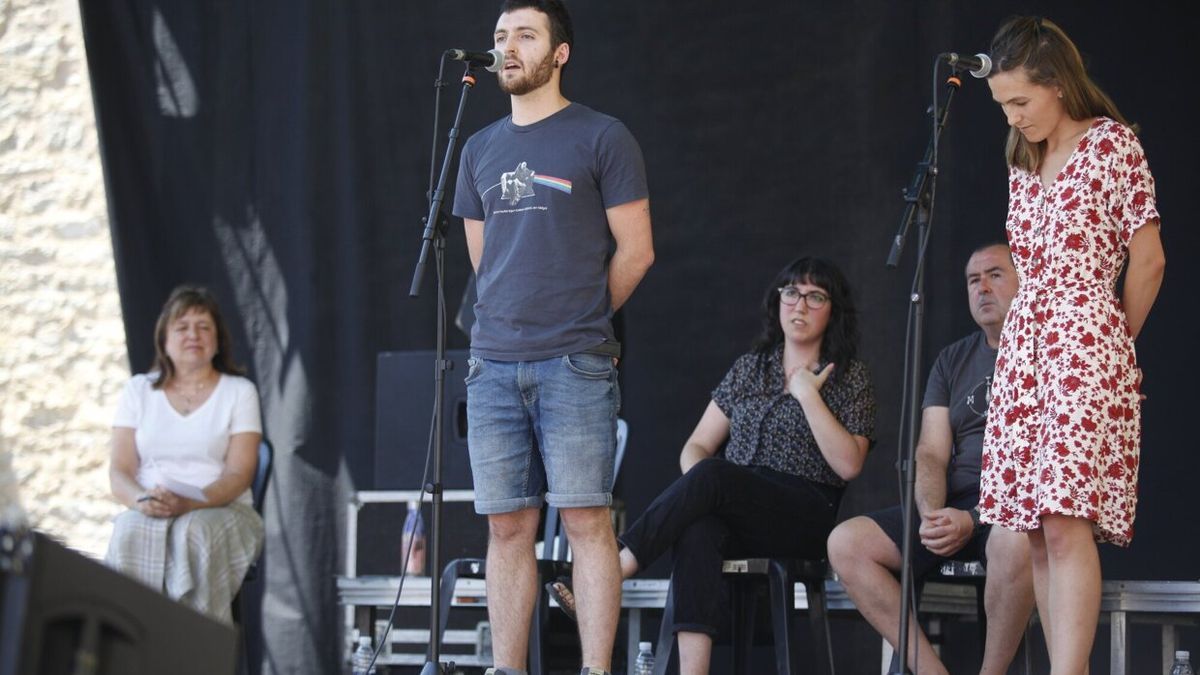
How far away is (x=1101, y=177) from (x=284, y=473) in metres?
3.34

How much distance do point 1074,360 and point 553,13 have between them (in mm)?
1416

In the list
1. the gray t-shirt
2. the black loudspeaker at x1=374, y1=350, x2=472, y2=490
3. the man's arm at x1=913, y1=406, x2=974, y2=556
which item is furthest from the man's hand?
the black loudspeaker at x1=374, y1=350, x2=472, y2=490

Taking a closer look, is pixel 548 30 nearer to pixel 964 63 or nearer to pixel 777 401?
pixel 964 63

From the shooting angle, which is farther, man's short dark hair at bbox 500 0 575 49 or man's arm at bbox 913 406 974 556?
man's arm at bbox 913 406 974 556

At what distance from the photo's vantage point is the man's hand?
3650 millimetres

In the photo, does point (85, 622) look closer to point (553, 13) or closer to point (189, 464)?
point (553, 13)

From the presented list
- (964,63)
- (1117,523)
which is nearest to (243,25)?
(964,63)

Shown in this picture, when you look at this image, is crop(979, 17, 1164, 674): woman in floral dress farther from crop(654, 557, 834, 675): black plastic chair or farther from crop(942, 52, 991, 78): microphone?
crop(654, 557, 834, 675): black plastic chair

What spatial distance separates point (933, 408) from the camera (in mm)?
4016

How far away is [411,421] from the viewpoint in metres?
4.76

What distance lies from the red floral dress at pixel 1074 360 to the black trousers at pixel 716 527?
0.84 m

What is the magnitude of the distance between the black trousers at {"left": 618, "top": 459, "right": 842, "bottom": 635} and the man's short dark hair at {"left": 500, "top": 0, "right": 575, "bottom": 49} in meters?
1.16

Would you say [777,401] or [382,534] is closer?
[777,401]

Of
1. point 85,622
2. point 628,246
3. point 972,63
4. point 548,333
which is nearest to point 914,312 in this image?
point 972,63
